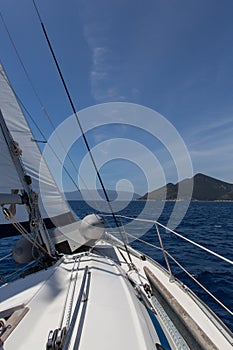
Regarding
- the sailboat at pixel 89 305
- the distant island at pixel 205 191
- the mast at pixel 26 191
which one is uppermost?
the mast at pixel 26 191

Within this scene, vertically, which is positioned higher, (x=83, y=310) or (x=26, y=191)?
(x=26, y=191)

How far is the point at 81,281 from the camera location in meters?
1.91

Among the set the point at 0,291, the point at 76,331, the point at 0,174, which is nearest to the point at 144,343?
the point at 76,331

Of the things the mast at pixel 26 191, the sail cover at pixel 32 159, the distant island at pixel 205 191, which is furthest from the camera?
the distant island at pixel 205 191

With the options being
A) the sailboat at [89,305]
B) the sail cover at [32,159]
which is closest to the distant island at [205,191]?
the sail cover at [32,159]

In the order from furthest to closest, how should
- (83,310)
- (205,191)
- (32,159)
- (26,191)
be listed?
1. (205,191)
2. (32,159)
3. (26,191)
4. (83,310)

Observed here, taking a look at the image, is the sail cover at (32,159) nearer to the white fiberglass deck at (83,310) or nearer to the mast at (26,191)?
the mast at (26,191)

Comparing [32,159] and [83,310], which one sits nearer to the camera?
[83,310]

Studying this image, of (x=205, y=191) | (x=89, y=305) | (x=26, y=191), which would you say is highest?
(x=26, y=191)

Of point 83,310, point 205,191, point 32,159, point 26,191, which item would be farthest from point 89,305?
point 205,191

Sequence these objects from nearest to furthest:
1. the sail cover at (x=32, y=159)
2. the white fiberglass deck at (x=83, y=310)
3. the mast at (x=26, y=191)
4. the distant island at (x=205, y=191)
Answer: the white fiberglass deck at (x=83, y=310)
the mast at (x=26, y=191)
the sail cover at (x=32, y=159)
the distant island at (x=205, y=191)

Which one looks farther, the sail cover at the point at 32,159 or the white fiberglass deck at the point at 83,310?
the sail cover at the point at 32,159

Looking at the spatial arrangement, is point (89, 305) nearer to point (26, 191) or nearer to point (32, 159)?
point (26, 191)

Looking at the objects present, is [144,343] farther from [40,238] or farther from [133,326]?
[40,238]
